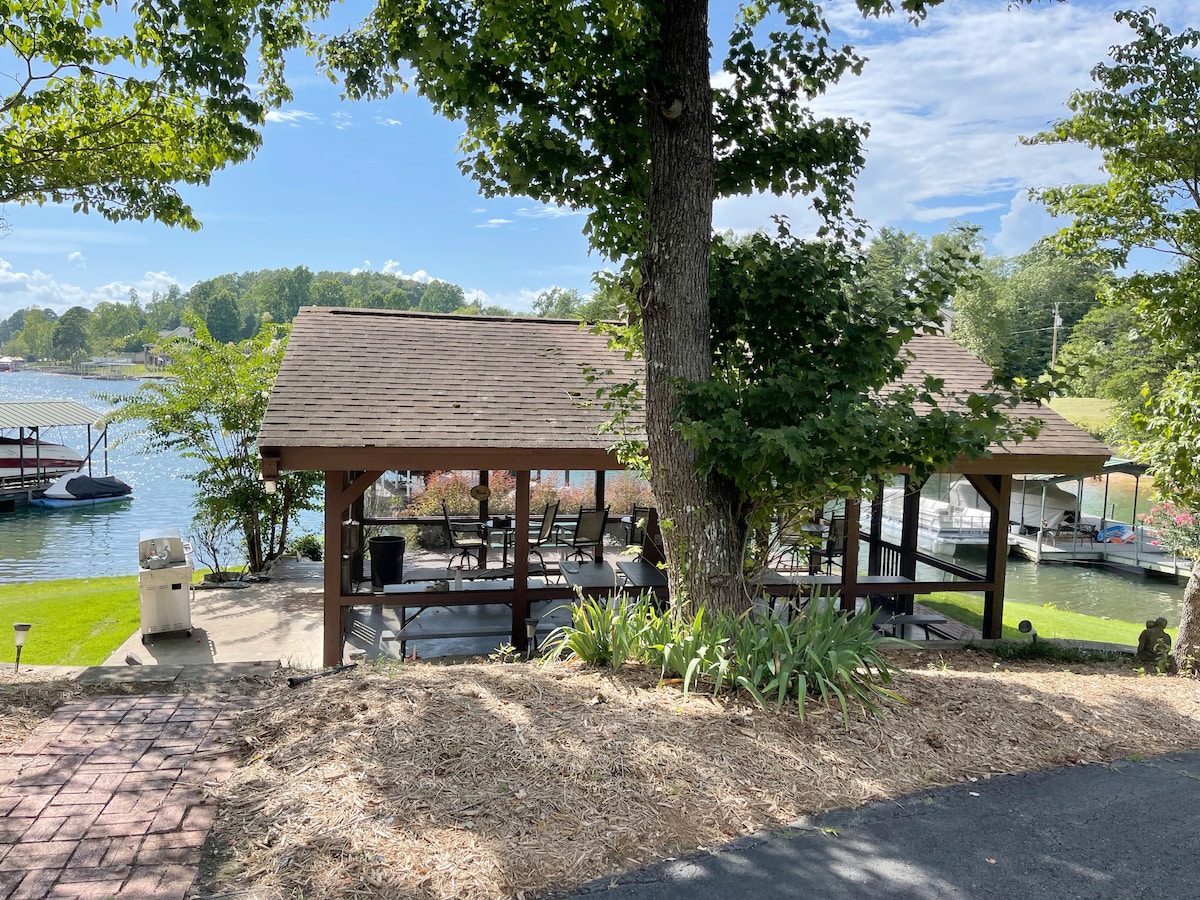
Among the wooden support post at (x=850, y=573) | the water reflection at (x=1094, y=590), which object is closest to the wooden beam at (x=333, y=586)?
the wooden support post at (x=850, y=573)

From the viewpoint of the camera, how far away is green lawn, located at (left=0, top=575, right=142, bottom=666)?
845 cm

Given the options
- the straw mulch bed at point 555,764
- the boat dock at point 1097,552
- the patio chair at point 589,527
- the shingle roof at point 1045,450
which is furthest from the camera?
the boat dock at point 1097,552

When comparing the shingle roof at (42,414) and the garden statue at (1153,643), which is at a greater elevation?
the shingle roof at (42,414)

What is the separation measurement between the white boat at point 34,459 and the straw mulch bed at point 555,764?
2910cm

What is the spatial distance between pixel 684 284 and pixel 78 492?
28553 mm

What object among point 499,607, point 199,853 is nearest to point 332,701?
point 199,853


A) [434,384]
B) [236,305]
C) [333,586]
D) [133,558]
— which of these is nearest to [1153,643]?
[434,384]

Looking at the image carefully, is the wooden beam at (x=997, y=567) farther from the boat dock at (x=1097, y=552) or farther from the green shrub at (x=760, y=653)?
the boat dock at (x=1097, y=552)

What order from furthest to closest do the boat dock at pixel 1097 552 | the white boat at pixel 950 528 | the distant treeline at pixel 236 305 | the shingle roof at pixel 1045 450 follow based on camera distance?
the distant treeline at pixel 236 305 → the white boat at pixel 950 528 → the boat dock at pixel 1097 552 → the shingle roof at pixel 1045 450

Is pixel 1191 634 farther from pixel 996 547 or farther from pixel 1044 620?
pixel 1044 620

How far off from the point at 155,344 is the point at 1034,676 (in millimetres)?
12721

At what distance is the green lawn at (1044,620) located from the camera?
11.7 meters

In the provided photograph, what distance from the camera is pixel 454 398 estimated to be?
8.60 m

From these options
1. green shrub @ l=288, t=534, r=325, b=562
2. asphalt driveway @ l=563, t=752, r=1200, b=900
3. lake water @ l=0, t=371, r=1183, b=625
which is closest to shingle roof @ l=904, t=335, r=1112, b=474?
asphalt driveway @ l=563, t=752, r=1200, b=900
